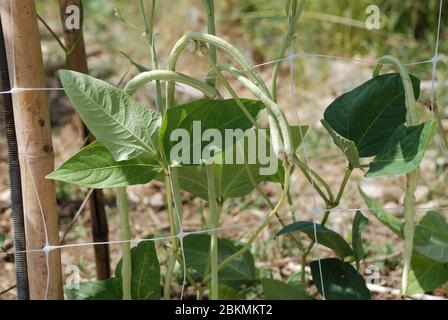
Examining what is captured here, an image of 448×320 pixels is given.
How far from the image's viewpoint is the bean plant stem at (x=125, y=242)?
887 mm

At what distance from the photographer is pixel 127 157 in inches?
32.4

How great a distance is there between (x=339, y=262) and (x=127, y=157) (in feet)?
1.10

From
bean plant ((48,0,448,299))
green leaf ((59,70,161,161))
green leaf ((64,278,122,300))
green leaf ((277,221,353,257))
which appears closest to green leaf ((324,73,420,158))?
bean plant ((48,0,448,299))

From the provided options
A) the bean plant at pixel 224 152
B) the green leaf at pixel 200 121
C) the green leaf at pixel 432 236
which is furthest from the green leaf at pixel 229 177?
the green leaf at pixel 432 236

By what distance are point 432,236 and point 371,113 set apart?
215 mm

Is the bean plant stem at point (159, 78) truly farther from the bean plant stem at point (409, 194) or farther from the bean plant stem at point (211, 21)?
the bean plant stem at point (409, 194)

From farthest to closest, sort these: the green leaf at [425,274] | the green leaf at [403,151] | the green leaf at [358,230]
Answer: the green leaf at [425,274] → the green leaf at [358,230] → the green leaf at [403,151]

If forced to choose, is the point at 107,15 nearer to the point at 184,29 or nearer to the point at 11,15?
the point at 184,29

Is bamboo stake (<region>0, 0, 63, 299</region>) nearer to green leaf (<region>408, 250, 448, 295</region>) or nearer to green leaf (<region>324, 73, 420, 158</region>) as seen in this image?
green leaf (<region>324, 73, 420, 158</region>)

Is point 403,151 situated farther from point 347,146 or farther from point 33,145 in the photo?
point 33,145

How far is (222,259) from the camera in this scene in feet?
3.52

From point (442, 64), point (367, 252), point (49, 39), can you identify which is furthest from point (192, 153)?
point (49, 39)

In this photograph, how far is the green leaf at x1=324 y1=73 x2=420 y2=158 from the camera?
909mm

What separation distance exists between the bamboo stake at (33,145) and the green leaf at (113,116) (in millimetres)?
107
